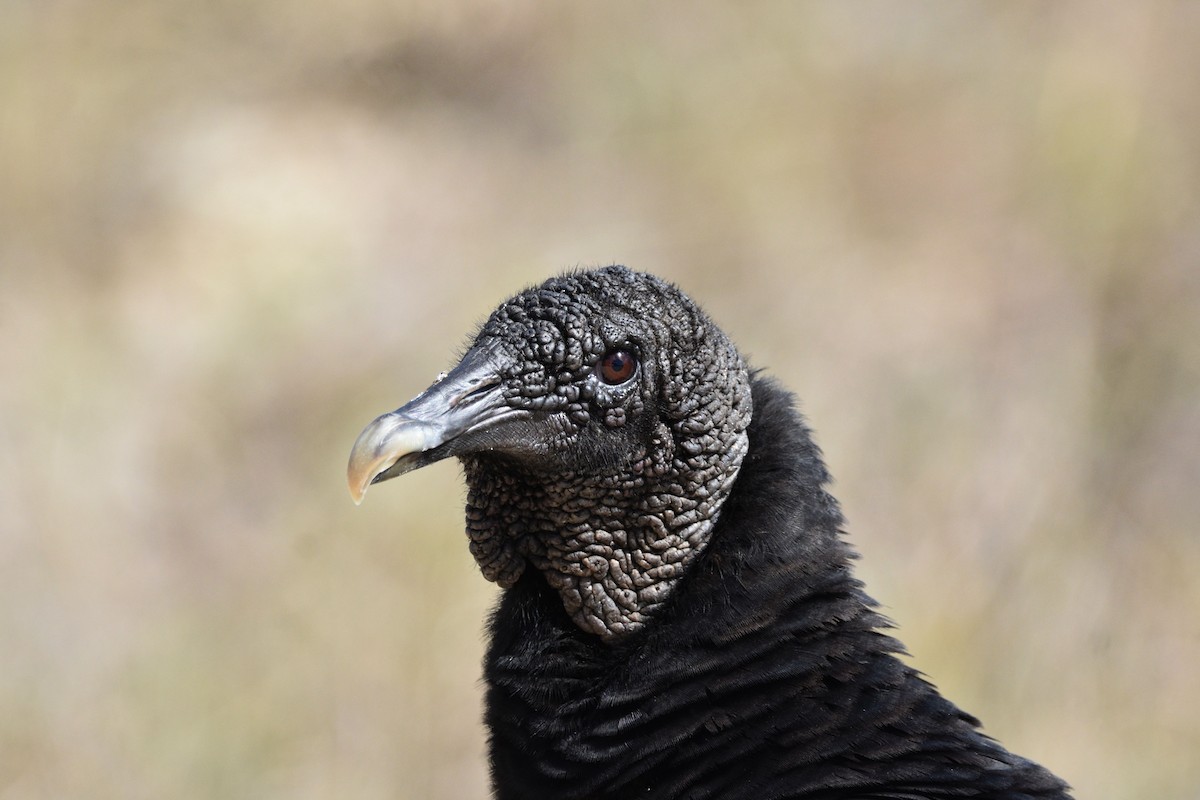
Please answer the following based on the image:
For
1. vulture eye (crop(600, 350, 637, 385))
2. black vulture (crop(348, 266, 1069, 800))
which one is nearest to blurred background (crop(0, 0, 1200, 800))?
black vulture (crop(348, 266, 1069, 800))

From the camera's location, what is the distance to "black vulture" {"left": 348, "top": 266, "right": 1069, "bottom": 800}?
102 inches

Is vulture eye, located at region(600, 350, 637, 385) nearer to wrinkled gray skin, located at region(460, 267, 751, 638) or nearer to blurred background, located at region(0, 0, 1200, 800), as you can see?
wrinkled gray skin, located at region(460, 267, 751, 638)

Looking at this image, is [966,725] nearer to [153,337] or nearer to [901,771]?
[901,771]

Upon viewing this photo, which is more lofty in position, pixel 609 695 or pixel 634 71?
pixel 634 71

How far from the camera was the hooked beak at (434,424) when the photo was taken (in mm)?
2494

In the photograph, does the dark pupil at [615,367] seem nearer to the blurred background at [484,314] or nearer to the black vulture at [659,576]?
the black vulture at [659,576]

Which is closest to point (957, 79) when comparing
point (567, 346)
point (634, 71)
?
point (634, 71)

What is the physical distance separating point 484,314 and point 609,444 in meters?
3.41

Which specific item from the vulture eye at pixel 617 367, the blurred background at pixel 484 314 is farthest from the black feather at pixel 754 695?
the blurred background at pixel 484 314

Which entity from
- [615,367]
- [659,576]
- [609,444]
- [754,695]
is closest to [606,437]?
[609,444]

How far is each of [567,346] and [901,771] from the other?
1.15 meters

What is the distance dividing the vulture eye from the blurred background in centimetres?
362

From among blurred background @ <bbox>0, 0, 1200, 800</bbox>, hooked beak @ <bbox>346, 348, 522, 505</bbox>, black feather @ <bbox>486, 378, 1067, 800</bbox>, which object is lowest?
A: black feather @ <bbox>486, 378, 1067, 800</bbox>

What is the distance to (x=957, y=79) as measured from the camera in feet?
27.0
